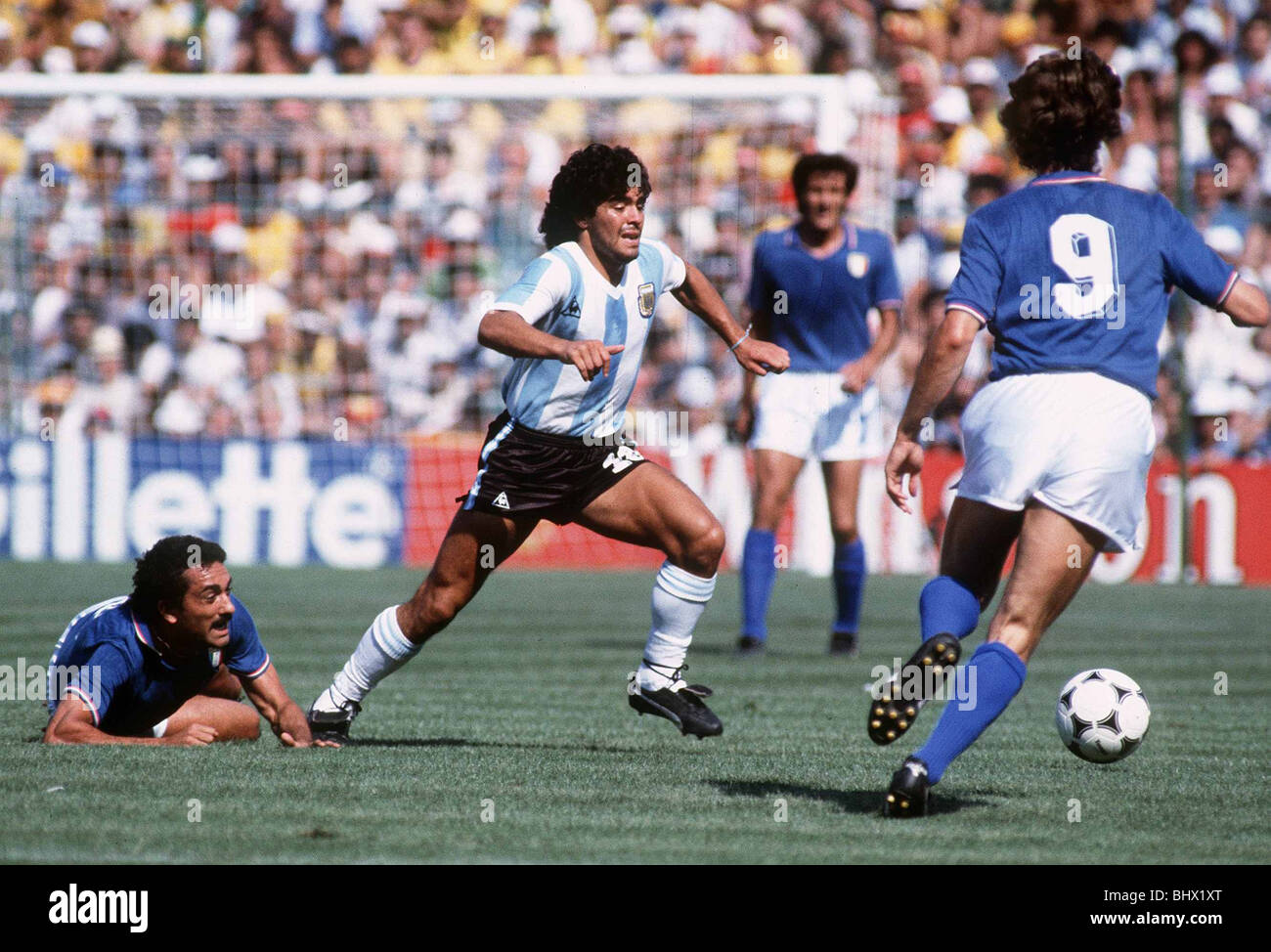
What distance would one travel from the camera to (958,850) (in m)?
4.45

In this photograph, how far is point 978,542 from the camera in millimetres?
4891

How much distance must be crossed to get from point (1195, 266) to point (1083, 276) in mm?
295

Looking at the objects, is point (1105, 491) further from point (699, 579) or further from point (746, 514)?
point (746, 514)

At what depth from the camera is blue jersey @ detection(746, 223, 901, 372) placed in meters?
9.65

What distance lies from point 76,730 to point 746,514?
9.77m

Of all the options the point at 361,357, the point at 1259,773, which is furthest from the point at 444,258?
the point at 1259,773

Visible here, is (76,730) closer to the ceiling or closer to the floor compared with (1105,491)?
closer to the floor

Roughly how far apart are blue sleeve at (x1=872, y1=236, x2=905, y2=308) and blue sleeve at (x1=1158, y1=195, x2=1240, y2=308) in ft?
16.1

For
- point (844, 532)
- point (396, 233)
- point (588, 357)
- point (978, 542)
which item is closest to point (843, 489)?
point (844, 532)

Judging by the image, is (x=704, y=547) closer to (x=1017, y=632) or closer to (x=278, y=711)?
(x=278, y=711)

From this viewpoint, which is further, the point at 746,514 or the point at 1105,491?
the point at 746,514

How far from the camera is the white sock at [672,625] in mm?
6293

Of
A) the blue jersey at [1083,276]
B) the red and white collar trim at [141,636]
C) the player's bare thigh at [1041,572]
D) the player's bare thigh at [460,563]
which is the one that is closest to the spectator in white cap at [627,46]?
the player's bare thigh at [460,563]
